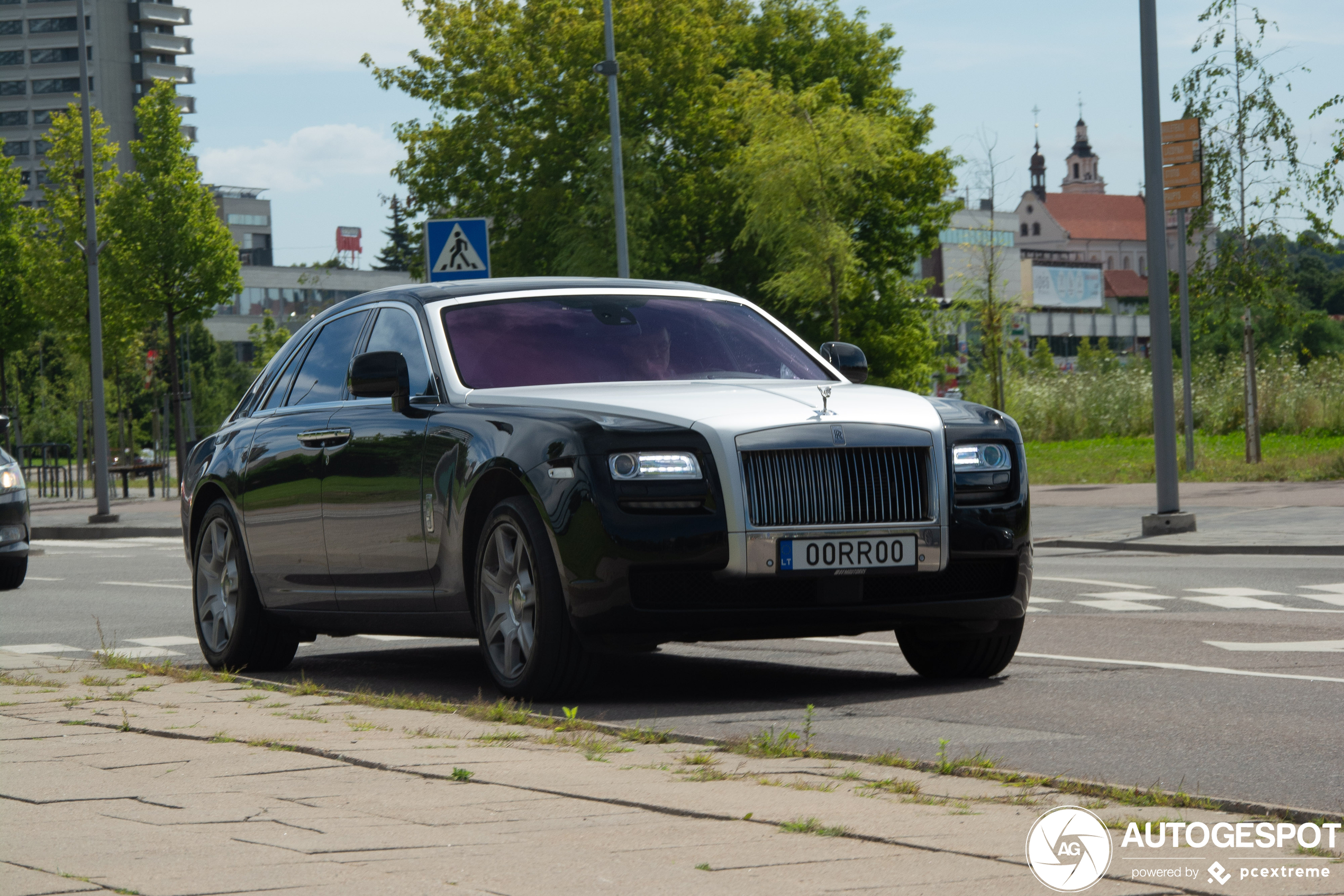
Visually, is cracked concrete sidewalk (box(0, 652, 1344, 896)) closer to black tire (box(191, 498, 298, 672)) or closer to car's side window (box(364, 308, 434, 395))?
car's side window (box(364, 308, 434, 395))

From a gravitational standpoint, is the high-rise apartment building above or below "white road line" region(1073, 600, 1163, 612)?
above

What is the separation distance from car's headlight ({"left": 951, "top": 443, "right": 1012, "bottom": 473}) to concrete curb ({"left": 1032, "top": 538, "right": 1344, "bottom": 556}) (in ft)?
31.5

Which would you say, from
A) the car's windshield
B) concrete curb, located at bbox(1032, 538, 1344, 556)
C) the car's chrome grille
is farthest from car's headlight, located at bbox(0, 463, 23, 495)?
the car's chrome grille

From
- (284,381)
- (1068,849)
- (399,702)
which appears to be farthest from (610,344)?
(1068,849)

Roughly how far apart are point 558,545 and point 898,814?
8.77 ft

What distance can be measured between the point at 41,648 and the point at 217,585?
1956 mm

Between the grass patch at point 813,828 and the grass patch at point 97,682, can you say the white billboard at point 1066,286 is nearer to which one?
the grass patch at point 97,682

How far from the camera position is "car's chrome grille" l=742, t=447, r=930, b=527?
284 inches

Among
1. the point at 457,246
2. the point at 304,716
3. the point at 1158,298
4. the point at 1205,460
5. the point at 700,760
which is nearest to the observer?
the point at 700,760

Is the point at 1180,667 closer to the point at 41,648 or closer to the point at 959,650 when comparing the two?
the point at 959,650

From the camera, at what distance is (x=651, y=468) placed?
717 centimetres

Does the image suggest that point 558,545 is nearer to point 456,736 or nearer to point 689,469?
point 689,469

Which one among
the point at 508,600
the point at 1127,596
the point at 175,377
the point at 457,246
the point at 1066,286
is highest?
the point at 1066,286

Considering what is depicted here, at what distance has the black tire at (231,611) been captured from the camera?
937cm
